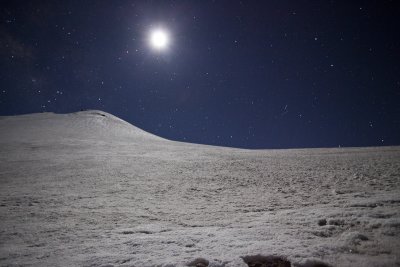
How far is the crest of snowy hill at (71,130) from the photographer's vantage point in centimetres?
1947

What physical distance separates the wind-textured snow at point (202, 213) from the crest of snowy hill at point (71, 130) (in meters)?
9.12

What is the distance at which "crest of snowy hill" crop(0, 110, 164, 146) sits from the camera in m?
19.5

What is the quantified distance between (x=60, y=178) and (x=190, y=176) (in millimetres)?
4039

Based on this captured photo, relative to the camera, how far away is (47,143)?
16750mm

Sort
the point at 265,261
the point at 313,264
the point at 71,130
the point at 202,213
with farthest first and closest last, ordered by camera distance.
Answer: the point at 71,130 → the point at 202,213 → the point at 265,261 → the point at 313,264

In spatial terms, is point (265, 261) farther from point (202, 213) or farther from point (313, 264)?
point (202, 213)

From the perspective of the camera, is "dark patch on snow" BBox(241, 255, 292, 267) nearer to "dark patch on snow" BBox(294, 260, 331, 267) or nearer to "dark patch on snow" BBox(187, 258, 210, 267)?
"dark patch on snow" BBox(294, 260, 331, 267)

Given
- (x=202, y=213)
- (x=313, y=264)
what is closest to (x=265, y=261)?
(x=313, y=264)

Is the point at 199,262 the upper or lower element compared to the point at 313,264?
lower

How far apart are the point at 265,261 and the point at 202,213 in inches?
94.8

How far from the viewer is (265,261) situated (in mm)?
3203

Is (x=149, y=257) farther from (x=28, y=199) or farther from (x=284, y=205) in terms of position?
(x=28, y=199)

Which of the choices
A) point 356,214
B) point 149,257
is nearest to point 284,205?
point 356,214

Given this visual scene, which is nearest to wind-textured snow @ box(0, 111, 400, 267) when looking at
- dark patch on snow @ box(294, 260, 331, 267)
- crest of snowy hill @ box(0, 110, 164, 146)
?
dark patch on snow @ box(294, 260, 331, 267)
